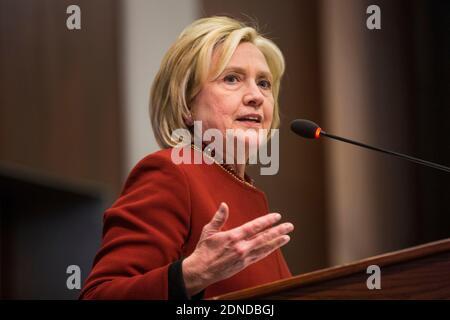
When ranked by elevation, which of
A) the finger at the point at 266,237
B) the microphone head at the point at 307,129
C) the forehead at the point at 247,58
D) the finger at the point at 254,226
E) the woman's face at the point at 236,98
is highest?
the forehead at the point at 247,58

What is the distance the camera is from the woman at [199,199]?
117cm

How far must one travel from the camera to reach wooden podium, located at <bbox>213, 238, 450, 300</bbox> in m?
1.07

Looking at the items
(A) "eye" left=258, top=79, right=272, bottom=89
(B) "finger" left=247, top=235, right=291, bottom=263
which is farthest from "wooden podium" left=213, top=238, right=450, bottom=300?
(A) "eye" left=258, top=79, right=272, bottom=89

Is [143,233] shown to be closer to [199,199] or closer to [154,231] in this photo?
[154,231]

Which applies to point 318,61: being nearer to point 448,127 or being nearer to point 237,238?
point 448,127

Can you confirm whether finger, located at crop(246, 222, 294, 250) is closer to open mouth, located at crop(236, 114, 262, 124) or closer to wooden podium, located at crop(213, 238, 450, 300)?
wooden podium, located at crop(213, 238, 450, 300)

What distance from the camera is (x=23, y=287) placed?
2.51m

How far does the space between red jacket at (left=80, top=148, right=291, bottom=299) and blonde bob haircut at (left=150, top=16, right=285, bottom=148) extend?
0.57 ft

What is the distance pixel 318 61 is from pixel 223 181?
3.96 ft

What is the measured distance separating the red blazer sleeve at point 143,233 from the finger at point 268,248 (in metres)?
0.16

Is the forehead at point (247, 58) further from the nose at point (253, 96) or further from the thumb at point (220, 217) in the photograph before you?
the thumb at point (220, 217)

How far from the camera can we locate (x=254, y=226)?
1.12 meters

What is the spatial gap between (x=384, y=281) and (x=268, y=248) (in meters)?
0.20

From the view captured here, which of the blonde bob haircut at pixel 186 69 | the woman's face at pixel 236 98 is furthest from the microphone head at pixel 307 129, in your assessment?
the blonde bob haircut at pixel 186 69
